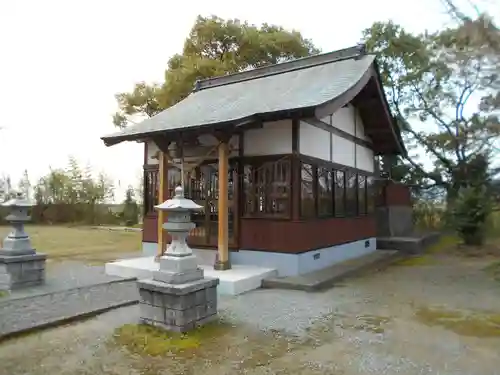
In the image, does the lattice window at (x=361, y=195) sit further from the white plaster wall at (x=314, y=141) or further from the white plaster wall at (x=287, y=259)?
the white plaster wall at (x=314, y=141)

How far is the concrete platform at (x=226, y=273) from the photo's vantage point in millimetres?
6023

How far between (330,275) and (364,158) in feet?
14.3

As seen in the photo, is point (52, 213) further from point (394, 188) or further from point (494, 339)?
point (494, 339)

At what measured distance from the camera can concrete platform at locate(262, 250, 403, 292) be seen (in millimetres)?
6312

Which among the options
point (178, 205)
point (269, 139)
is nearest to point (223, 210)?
point (269, 139)

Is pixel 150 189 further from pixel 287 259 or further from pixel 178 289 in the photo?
pixel 178 289

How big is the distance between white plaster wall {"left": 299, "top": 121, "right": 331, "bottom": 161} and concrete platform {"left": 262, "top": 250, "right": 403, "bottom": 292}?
2.15 meters

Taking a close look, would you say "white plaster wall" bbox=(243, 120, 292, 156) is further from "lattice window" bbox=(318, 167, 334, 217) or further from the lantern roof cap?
the lantern roof cap

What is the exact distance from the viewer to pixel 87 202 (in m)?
23.4

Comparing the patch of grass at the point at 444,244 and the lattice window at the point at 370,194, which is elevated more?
the lattice window at the point at 370,194

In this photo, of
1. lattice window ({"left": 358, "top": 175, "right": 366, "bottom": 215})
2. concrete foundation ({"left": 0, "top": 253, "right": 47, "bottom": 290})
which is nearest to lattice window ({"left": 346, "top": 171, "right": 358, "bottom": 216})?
lattice window ({"left": 358, "top": 175, "right": 366, "bottom": 215})

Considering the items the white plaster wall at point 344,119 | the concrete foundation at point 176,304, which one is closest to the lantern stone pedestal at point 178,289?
the concrete foundation at point 176,304

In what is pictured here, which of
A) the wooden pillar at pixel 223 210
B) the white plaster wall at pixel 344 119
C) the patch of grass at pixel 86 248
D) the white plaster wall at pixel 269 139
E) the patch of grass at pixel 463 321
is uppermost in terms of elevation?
the white plaster wall at pixel 344 119

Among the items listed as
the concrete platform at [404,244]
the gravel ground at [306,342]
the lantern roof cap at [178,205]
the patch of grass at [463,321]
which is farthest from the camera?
the concrete platform at [404,244]
